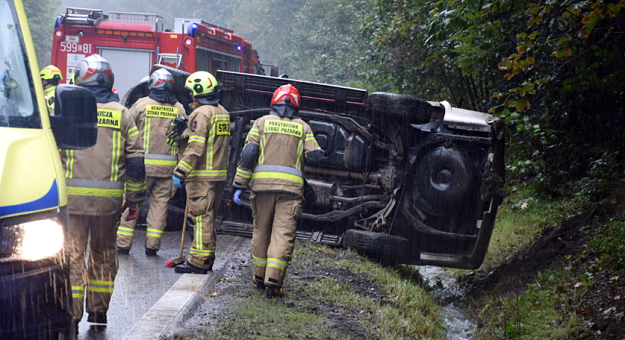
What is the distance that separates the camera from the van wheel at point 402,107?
7.22 metres

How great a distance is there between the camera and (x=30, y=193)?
2.91 metres

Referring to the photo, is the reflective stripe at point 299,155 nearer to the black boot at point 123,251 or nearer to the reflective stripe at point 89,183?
the reflective stripe at point 89,183

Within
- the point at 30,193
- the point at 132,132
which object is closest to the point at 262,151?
the point at 132,132

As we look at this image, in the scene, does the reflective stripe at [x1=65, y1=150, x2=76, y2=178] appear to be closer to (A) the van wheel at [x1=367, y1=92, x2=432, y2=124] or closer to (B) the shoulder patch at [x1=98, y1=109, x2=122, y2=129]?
(B) the shoulder patch at [x1=98, y1=109, x2=122, y2=129]

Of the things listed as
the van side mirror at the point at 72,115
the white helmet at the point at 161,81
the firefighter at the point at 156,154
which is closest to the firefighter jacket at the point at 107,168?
the van side mirror at the point at 72,115

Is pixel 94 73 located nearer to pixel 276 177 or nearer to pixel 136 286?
pixel 276 177

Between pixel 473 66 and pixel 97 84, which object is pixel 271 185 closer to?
pixel 97 84

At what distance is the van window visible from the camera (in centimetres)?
325

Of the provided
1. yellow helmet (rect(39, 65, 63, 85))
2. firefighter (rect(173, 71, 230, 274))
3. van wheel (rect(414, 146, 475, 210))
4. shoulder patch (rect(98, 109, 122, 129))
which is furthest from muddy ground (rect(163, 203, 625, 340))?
yellow helmet (rect(39, 65, 63, 85))

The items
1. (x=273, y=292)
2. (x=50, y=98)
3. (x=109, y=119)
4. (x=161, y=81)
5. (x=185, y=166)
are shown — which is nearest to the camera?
A: (x=109, y=119)

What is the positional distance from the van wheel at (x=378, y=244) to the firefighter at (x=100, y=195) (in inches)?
118

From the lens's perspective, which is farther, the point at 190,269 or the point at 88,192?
the point at 190,269

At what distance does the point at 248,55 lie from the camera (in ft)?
51.0

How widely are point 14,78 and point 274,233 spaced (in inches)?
114
